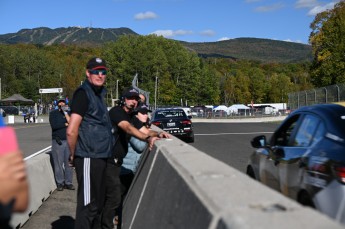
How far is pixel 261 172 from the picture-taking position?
20.5ft

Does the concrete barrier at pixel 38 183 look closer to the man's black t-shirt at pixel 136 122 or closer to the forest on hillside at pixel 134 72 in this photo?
the man's black t-shirt at pixel 136 122

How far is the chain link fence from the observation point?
100 ft

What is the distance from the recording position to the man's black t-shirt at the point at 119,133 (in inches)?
236

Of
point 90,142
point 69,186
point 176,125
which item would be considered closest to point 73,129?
point 90,142

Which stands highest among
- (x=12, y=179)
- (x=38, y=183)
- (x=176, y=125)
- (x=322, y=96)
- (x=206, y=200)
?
(x=322, y=96)

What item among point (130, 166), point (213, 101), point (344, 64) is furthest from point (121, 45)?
point (130, 166)

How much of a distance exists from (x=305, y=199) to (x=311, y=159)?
0.37m

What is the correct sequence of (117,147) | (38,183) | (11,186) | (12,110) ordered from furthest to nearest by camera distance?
(12,110)
(38,183)
(117,147)
(11,186)

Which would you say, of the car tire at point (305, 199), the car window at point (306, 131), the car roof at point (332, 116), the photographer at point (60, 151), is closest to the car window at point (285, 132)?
the car window at point (306, 131)

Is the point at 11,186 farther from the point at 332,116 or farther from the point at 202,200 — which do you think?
the point at 332,116

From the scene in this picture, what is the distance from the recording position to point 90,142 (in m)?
5.14

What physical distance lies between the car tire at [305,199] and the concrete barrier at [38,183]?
12.1ft

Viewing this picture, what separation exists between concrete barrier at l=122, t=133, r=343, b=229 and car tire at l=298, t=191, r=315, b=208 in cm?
108

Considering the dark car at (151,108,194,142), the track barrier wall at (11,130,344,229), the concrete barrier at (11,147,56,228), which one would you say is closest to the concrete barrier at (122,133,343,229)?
the track barrier wall at (11,130,344,229)
